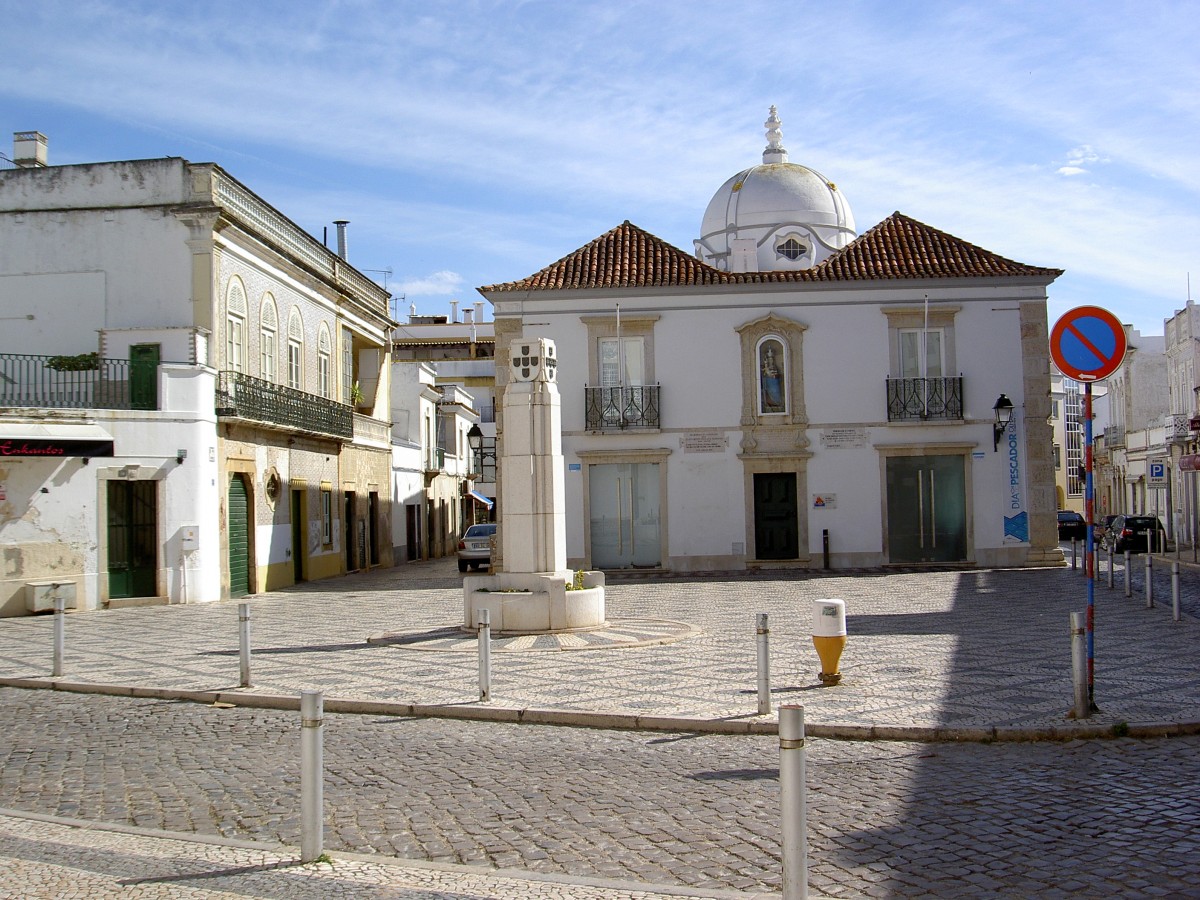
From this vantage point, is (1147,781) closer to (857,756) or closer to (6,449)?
(857,756)

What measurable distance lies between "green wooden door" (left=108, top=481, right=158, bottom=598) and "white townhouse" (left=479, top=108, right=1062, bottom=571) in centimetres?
928

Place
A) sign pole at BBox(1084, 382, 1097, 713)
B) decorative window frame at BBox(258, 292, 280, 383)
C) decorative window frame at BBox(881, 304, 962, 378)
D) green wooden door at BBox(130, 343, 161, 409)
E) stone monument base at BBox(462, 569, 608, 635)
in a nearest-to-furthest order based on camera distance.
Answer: sign pole at BBox(1084, 382, 1097, 713)
stone monument base at BBox(462, 569, 608, 635)
green wooden door at BBox(130, 343, 161, 409)
decorative window frame at BBox(258, 292, 280, 383)
decorative window frame at BBox(881, 304, 962, 378)

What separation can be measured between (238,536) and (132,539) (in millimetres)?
2948

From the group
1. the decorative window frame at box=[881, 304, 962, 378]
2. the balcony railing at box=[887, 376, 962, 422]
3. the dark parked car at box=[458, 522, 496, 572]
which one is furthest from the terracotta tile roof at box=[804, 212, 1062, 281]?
the dark parked car at box=[458, 522, 496, 572]

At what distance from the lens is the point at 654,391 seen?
2822 centimetres

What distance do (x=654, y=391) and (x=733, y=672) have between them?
16860mm

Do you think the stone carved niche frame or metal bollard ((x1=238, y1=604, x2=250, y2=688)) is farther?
the stone carved niche frame

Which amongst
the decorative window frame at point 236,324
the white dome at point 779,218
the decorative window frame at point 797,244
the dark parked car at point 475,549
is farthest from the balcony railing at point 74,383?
the decorative window frame at point 797,244

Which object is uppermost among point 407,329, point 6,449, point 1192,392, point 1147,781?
point 407,329

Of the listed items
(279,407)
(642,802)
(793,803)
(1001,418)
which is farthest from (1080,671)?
(279,407)

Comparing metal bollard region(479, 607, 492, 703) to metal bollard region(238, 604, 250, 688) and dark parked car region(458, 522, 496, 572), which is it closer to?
metal bollard region(238, 604, 250, 688)

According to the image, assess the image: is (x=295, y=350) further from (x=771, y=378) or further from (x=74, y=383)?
(x=771, y=378)

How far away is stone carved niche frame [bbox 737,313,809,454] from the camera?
2811 cm

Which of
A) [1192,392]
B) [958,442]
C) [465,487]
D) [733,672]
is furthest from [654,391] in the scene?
[1192,392]
